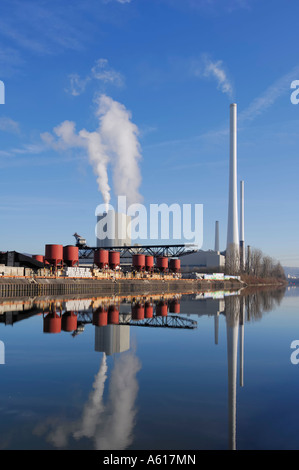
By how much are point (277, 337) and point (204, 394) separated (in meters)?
11.1

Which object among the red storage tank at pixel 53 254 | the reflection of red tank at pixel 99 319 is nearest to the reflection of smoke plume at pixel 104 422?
the reflection of red tank at pixel 99 319

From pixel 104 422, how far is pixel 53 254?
56.4 metres

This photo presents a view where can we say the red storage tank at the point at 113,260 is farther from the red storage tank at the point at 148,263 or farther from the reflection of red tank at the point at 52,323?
the reflection of red tank at the point at 52,323

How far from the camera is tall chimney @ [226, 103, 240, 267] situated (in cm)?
11506

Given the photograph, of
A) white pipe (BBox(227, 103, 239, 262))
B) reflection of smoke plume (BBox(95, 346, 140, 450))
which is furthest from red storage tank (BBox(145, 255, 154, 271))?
reflection of smoke plume (BBox(95, 346, 140, 450))

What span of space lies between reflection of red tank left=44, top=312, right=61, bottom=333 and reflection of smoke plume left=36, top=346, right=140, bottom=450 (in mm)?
10906

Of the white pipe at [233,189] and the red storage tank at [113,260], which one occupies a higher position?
the white pipe at [233,189]

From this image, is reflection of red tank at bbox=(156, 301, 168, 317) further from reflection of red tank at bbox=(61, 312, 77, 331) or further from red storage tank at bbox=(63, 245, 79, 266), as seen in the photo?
red storage tank at bbox=(63, 245, 79, 266)

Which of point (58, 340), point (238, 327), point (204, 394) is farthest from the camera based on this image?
point (238, 327)

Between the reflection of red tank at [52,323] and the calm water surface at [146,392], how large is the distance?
52.2 inches

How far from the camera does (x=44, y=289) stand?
52.3 metres

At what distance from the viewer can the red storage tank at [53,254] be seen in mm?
61875
